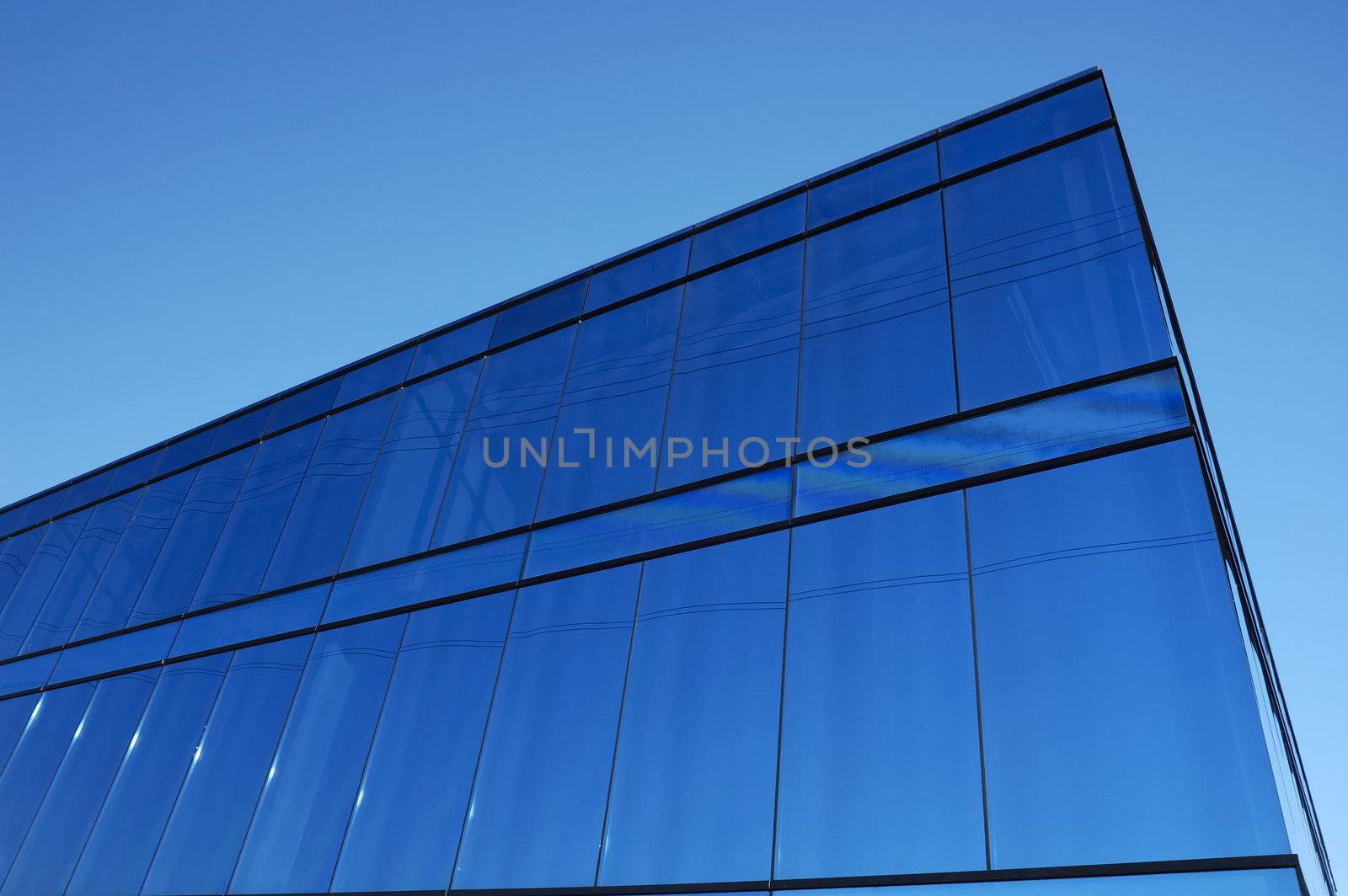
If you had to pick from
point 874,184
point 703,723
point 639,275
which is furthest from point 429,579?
point 874,184

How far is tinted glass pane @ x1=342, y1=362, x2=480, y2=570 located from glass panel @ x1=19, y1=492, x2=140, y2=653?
306 inches

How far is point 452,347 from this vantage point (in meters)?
17.3

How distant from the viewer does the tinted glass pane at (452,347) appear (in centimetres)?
1697

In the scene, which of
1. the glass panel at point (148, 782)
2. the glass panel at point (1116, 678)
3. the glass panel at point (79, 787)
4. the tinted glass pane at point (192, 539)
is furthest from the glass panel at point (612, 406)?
the glass panel at point (79, 787)

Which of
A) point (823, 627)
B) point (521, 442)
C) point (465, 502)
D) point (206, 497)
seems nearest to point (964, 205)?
point (823, 627)

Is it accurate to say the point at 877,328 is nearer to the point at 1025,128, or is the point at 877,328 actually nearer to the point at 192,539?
the point at 1025,128

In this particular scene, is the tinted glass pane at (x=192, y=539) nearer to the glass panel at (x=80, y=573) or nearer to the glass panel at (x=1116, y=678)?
the glass panel at (x=80, y=573)

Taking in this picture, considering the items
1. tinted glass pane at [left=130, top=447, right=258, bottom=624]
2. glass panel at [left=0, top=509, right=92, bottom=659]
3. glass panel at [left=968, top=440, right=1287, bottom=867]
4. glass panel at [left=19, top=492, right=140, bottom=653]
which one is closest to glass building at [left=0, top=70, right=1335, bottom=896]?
glass panel at [left=968, top=440, right=1287, bottom=867]

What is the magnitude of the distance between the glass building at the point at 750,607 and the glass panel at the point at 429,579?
2.2 inches

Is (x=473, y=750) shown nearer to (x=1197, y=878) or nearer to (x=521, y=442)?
(x=521, y=442)

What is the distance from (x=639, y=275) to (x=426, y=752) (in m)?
7.93

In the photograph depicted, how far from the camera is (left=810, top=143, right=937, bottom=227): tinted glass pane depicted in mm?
13516

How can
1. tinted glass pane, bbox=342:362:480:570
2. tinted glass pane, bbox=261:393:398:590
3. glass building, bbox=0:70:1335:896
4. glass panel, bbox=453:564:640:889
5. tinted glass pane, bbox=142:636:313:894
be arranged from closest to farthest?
1. glass building, bbox=0:70:1335:896
2. glass panel, bbox=453:564:640:889
3. tinted glass pane, bbox=142:636:313:894
4. tinted glass pane, bbox=342:362:480:570
5. tinted glass pane, bbox=261:393:398:590

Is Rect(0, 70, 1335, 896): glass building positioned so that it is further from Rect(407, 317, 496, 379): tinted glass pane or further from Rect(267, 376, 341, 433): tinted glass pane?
Rect(267, 376, 341, 433): tinted glass pane
